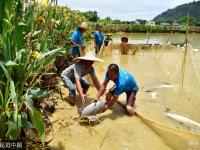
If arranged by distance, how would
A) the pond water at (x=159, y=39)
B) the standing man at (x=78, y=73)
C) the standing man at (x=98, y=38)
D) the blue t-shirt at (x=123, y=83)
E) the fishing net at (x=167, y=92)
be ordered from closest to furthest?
the fishing net at (x=167, y=92)
the blue t-shirt at (x=123, y=83)
the standing man at (x=78, y=73)
the standing man at (x=98, y=38)
the pond water at (x=159, y=39)

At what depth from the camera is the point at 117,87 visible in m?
4.97

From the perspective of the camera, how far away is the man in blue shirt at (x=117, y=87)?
194 inches

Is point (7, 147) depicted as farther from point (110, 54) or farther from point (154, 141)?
point (110, 54)

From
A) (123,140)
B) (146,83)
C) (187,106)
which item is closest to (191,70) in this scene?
(146,83)

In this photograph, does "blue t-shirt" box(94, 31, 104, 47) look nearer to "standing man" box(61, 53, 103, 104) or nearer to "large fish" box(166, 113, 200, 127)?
"standing man" box(61, 53, 103, 104)

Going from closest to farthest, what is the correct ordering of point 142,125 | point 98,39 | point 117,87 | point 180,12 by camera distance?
point 142,125 → point 117,87 → point 98,39 → point 180,12

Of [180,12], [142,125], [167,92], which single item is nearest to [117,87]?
[142,125]

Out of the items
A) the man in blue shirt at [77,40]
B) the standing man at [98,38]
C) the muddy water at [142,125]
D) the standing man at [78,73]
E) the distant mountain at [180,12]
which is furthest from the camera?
the distant mountain at [180,12]

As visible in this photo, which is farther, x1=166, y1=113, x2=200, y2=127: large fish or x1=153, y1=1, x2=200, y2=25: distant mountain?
x1=153, y1=1, x2=200, y2=25: distant mountain

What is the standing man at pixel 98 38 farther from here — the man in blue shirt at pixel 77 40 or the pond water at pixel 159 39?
the pond water at pixel 159 39

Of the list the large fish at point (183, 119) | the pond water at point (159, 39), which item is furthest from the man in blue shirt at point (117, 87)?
the pond water at point (159, 39)

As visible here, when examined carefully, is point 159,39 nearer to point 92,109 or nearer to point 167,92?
point 167,92

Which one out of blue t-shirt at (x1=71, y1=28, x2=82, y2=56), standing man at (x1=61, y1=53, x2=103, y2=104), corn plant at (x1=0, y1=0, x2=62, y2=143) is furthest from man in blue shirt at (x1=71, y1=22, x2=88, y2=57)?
corn plant at (x1=0, y1=0, x2=62, y2=143)

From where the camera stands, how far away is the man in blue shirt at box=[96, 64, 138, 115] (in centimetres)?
492
